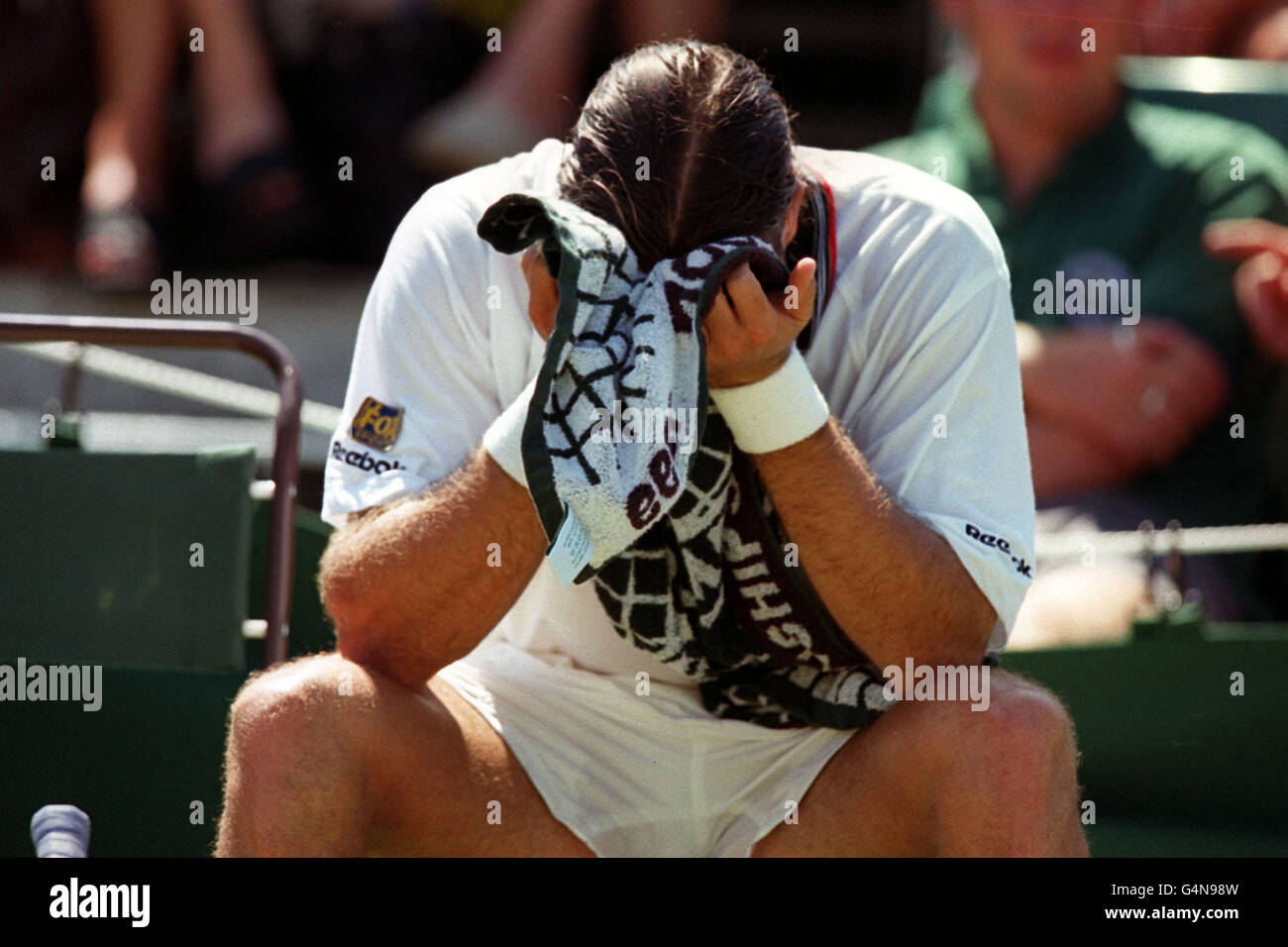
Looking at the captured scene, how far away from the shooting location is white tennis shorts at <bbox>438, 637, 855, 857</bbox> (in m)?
2.18

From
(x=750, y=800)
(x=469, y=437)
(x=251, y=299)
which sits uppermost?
(x=251, y=299)

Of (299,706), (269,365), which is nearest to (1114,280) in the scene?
(269,365)

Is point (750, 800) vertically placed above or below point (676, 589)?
below

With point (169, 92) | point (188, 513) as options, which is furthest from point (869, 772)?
point (169, 92)

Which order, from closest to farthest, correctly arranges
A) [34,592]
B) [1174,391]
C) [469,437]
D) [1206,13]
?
1. [469,437]
2. [34,592]
3. [1174,391]
4. [1206,13]

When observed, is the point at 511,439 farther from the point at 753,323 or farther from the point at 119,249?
the point at 119,249

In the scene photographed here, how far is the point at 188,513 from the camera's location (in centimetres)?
270

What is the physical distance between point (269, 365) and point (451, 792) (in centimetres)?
98

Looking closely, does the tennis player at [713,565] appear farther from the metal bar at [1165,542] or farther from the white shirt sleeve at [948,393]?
the metal bar at [1165,542]

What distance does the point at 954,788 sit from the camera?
6.56 feet

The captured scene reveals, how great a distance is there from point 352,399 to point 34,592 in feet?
2.33

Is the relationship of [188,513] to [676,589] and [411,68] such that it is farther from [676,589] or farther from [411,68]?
[411,68]

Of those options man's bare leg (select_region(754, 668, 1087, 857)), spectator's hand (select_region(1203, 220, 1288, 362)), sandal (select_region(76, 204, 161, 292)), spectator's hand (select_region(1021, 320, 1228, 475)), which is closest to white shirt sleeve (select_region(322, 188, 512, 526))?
man's bare leg (select_region(754, 668, 1087, 857))

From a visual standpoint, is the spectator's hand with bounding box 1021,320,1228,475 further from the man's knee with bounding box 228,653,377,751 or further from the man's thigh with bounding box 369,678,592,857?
the man's knee with bounding box 228,653,377,751
